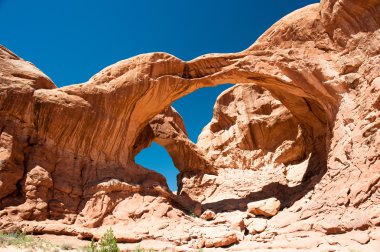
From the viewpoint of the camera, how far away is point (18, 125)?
552 inches

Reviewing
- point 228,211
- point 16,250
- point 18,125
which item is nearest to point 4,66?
point 18,125

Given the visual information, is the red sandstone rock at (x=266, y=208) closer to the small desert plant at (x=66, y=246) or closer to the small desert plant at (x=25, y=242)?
the small desert plant at (x=66, y=246)

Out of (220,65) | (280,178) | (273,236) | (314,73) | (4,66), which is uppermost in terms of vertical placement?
(220,65)

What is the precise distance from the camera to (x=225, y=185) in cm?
2086

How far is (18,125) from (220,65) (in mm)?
10716

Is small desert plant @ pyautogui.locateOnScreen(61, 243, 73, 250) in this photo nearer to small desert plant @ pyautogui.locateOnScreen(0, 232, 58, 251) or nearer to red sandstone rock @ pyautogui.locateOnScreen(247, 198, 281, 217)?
small desert plant @ pyautogui.locateOnScreen(0, 232, 58, 251)

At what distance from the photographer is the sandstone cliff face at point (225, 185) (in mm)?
11945

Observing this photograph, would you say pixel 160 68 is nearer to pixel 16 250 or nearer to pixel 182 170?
pixel 182 170

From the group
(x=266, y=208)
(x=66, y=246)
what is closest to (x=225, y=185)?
(x=266, y=208)

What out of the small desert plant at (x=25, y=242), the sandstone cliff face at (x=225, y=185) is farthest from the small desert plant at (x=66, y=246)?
the sandstone cliff face at (x=225, y=185)

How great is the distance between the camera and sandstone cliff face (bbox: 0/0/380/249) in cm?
1195

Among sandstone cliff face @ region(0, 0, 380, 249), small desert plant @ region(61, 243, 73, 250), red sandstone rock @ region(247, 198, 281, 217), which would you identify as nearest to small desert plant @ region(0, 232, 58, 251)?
small desert plant @ region(61, 243, 73, 250)

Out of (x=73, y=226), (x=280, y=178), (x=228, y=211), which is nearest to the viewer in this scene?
(x=73, y=226)

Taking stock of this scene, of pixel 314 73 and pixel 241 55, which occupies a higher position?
pixel 241 55
